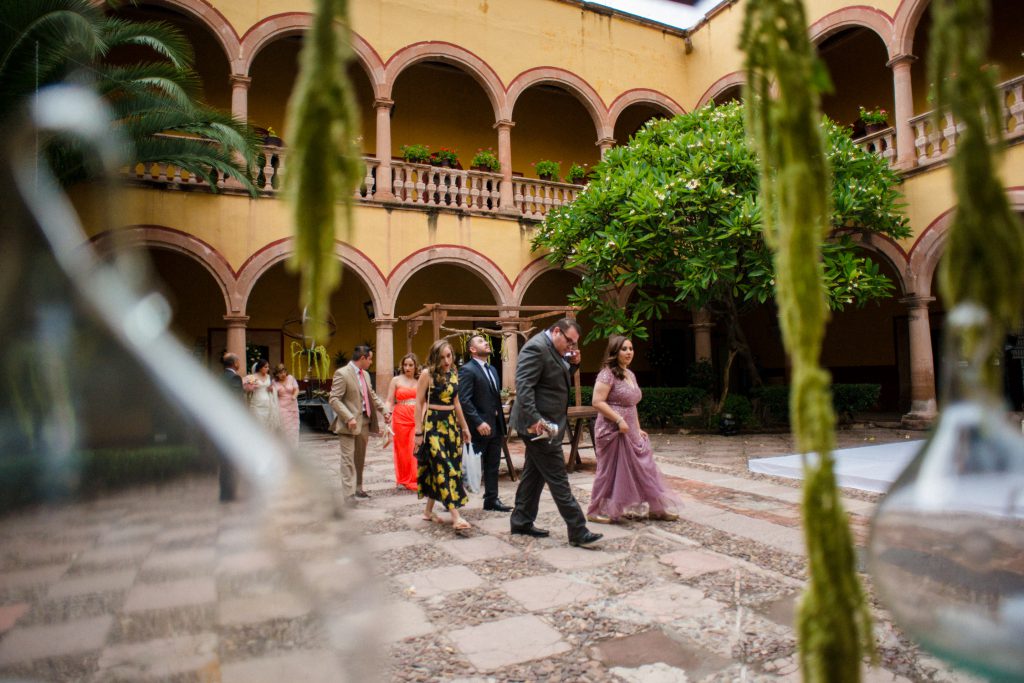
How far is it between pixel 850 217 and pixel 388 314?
8.06 metres

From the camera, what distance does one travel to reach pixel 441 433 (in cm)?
523

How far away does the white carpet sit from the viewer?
222 inches

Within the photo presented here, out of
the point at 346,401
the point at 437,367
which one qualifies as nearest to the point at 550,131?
the point at 346,401

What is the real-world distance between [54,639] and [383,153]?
12.7 m

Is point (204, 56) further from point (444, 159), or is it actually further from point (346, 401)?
point (346, 401)

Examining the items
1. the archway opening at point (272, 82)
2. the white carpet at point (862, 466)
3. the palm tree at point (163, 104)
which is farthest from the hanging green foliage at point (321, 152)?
the archway opening at point (272, 82)

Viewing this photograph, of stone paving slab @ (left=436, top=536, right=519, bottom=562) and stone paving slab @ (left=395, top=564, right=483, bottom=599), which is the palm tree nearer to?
stone paving slab @ (left=395, top=564, right=483, bottom=599)

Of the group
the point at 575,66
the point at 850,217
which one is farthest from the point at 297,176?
the point at 575,66

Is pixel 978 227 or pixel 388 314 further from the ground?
pixel 388 314

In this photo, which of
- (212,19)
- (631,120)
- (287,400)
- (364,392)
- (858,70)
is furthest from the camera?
(631,120)

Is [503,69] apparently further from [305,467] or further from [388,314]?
[305,467]

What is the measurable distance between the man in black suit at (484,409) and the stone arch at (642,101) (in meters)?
10.2

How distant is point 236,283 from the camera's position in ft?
36.9

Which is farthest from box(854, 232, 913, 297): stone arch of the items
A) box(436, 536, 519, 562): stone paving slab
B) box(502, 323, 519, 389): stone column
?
box(436, 536, 519, 562): stone paving slab
